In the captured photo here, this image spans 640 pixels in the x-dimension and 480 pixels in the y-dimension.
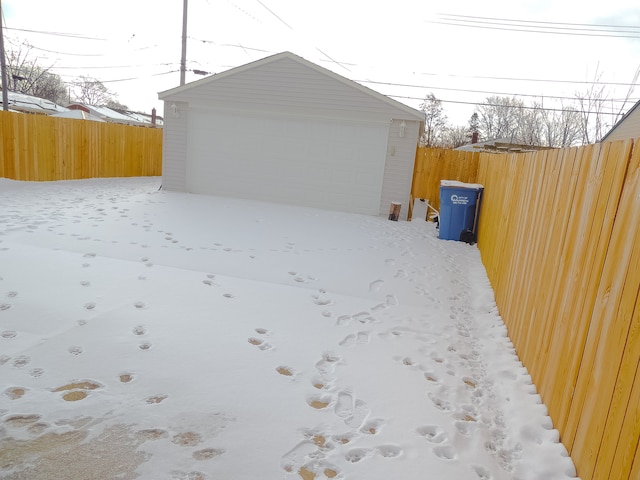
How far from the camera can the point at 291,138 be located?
10938 mm

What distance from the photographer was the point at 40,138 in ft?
35.2

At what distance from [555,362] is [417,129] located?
341 inches

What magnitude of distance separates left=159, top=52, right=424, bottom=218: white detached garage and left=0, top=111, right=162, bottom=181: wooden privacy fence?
2.70 m

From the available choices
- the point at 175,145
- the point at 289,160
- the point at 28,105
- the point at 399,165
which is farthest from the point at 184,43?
the point at 28,105

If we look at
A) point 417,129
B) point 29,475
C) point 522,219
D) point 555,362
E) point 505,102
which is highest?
point 505,102

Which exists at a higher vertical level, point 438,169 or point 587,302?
point 438,169

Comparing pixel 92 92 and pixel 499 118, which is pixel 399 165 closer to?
pixel 499 118

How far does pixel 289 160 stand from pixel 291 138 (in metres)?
0.56

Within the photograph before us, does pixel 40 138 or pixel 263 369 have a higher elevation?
pixel 40 138

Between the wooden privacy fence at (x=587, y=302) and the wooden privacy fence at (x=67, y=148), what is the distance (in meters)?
11.3

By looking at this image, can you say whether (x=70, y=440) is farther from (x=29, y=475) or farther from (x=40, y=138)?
(x=40, y=138)

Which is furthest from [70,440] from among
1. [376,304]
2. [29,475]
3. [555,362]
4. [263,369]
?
[376,304]

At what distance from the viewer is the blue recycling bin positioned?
807cm

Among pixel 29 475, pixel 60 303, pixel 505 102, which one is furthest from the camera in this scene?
pixel 505 102
